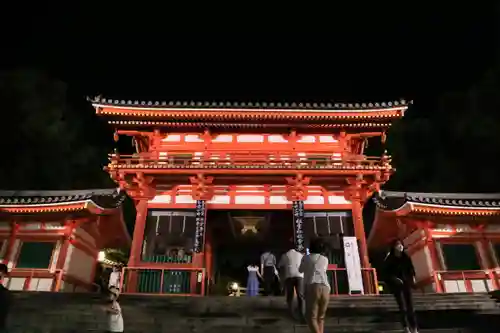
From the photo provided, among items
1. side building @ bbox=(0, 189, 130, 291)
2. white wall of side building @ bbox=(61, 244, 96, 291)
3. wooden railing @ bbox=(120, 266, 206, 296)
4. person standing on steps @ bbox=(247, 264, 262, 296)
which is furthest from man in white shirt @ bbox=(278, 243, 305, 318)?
white wall of side building @ bbox=(61, 244, 96, 291)

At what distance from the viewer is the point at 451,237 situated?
1917 centimetres

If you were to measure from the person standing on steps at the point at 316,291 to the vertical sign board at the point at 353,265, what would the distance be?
756 cm

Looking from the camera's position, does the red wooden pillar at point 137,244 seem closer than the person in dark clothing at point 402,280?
No

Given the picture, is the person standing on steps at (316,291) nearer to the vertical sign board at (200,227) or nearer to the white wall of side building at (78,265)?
the vertical sign board at (200,227)

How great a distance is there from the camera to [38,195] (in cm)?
2100

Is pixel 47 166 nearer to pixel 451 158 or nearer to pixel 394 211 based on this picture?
pixel 394 211

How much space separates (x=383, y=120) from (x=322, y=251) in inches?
489

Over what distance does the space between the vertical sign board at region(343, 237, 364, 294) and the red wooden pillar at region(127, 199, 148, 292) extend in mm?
7639

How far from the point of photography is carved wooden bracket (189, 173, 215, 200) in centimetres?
1727

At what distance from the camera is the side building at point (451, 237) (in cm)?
1795

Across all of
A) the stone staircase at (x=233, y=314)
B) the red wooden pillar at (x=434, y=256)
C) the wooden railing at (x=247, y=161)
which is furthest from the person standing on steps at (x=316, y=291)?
the red wooden pillar at (x=434, y=256)

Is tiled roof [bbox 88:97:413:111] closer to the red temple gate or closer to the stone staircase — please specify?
the red temple gate

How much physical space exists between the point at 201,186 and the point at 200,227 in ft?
5.92

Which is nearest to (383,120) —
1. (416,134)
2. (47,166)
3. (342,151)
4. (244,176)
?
(342,151)
